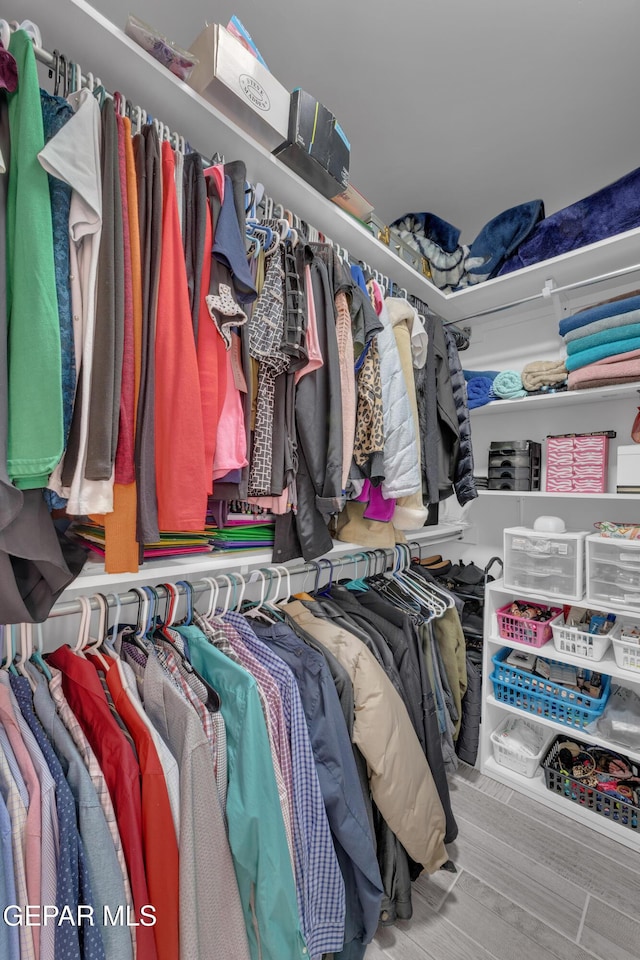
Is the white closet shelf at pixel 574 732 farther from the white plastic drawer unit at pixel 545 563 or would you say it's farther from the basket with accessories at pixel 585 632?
the white plastic drawer unit at pixel 545 563

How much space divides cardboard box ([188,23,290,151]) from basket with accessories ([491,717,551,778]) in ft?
8.05

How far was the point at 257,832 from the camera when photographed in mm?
817

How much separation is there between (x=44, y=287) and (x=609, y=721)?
2275 mm

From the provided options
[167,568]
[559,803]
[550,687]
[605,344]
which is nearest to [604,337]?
[605,344]

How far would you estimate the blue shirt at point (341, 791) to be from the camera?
968 mm

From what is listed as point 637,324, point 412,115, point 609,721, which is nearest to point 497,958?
point 609,721

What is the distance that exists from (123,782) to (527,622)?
66.7 inches

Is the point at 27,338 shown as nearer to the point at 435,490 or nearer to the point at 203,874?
the point at 203,874

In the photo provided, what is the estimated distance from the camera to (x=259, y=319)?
0.98m

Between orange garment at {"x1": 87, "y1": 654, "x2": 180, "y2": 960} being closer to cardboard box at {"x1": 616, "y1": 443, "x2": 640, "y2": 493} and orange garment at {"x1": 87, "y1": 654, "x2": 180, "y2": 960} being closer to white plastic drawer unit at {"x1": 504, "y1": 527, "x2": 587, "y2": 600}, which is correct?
white plastic drawer unit at {"x1": 504, "y1": 527, "x2": 587, "y2": 600}

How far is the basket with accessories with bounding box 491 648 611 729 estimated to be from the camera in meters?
1.69

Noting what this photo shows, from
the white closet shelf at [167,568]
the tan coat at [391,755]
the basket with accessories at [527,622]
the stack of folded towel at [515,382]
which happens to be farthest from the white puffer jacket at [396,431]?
the basket with accessories at [527,622]

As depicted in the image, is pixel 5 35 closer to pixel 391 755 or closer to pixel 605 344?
pixel 391 755

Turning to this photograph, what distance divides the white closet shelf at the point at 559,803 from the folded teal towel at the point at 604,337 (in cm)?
185
